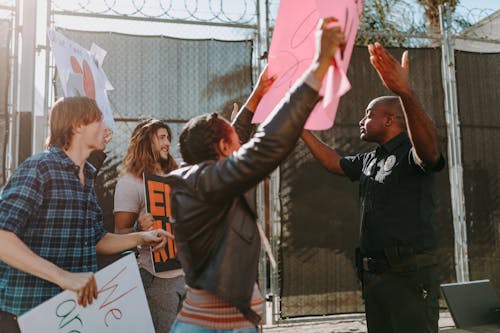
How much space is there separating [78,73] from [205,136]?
2358 millimetres

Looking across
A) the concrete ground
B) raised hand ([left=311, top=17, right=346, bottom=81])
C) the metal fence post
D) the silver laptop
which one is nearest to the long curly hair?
raised hand ([left=311, top=17, right=346, bottom=81])

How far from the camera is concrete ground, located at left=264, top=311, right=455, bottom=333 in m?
5.29

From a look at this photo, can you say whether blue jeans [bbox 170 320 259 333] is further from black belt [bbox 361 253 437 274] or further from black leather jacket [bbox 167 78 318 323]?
black belt [bbox 361 253 437 274]

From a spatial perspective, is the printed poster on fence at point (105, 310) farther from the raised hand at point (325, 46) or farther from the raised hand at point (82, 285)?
the raised hand at point (325, 46)

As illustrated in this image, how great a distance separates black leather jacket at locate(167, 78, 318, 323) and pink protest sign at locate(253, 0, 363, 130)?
0.11 m

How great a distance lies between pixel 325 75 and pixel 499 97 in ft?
17.7

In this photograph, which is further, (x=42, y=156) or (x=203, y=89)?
(x=203, y=89)

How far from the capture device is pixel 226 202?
166cm

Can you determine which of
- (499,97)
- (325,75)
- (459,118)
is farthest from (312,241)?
(325,75)

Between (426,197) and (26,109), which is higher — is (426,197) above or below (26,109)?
below

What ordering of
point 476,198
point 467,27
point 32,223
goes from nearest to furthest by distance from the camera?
point 32,223 < point 476,198 < point 467,27

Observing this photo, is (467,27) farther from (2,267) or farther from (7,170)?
(2,267)

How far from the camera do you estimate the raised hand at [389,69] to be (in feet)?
7.56

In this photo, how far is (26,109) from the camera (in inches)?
174
